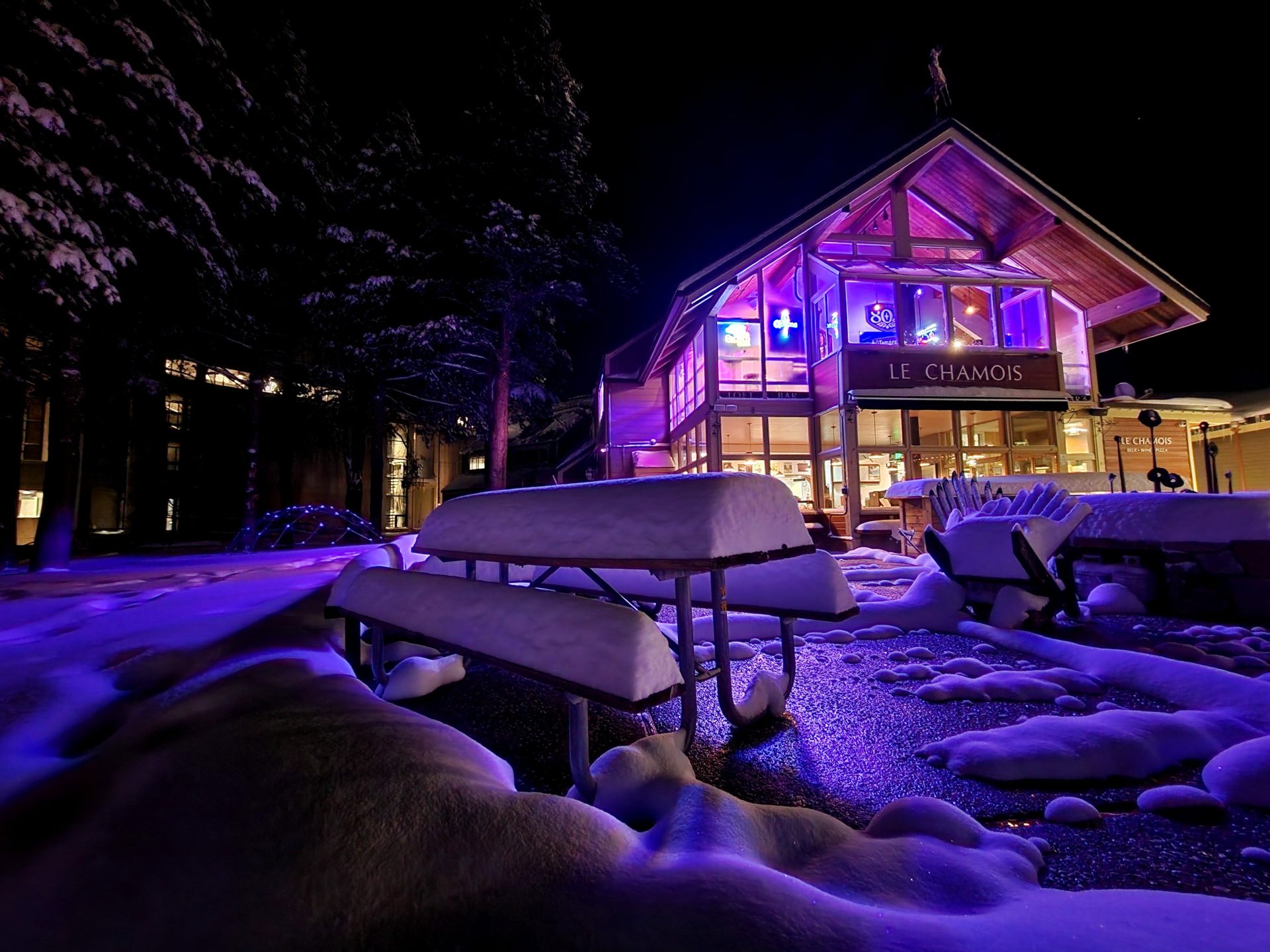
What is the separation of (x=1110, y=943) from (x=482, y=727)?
2.54m

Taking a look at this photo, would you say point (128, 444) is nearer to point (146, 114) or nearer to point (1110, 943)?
point (146, 114)

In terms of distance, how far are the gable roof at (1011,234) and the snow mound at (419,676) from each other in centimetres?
1127

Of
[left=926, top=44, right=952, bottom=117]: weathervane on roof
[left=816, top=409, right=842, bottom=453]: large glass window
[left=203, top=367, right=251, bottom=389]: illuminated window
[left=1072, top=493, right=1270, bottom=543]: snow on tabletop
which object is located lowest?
[left=1072, top=493, right=1270, bottom=543]: snow on tabletop

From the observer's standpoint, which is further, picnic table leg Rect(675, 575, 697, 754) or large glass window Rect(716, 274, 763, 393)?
large glass window Rect(716, 274, 763, 393)

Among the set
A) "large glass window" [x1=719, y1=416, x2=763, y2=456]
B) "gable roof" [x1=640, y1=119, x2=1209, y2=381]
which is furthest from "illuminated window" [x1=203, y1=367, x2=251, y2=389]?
"large glass window" [x1=719, y1=416, x2=763, y2=456]

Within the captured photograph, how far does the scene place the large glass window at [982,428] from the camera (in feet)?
48.0

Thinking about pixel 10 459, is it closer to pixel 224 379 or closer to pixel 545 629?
pixel 224 379

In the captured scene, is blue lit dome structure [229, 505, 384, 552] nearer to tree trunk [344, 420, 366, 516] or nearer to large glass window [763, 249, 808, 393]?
tree trunk [344, 420, 366, 516]

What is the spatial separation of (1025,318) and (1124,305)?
2504 millimetres

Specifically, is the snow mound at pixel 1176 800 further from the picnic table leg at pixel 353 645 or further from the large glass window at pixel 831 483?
the large glass window at pixel 831 483

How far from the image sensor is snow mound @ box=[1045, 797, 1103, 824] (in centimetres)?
183

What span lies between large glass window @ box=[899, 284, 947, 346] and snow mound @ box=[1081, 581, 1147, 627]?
936 cm

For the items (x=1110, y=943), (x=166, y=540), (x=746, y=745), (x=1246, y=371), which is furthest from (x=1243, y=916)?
(x=1246, y=371)

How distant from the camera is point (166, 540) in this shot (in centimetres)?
1539
